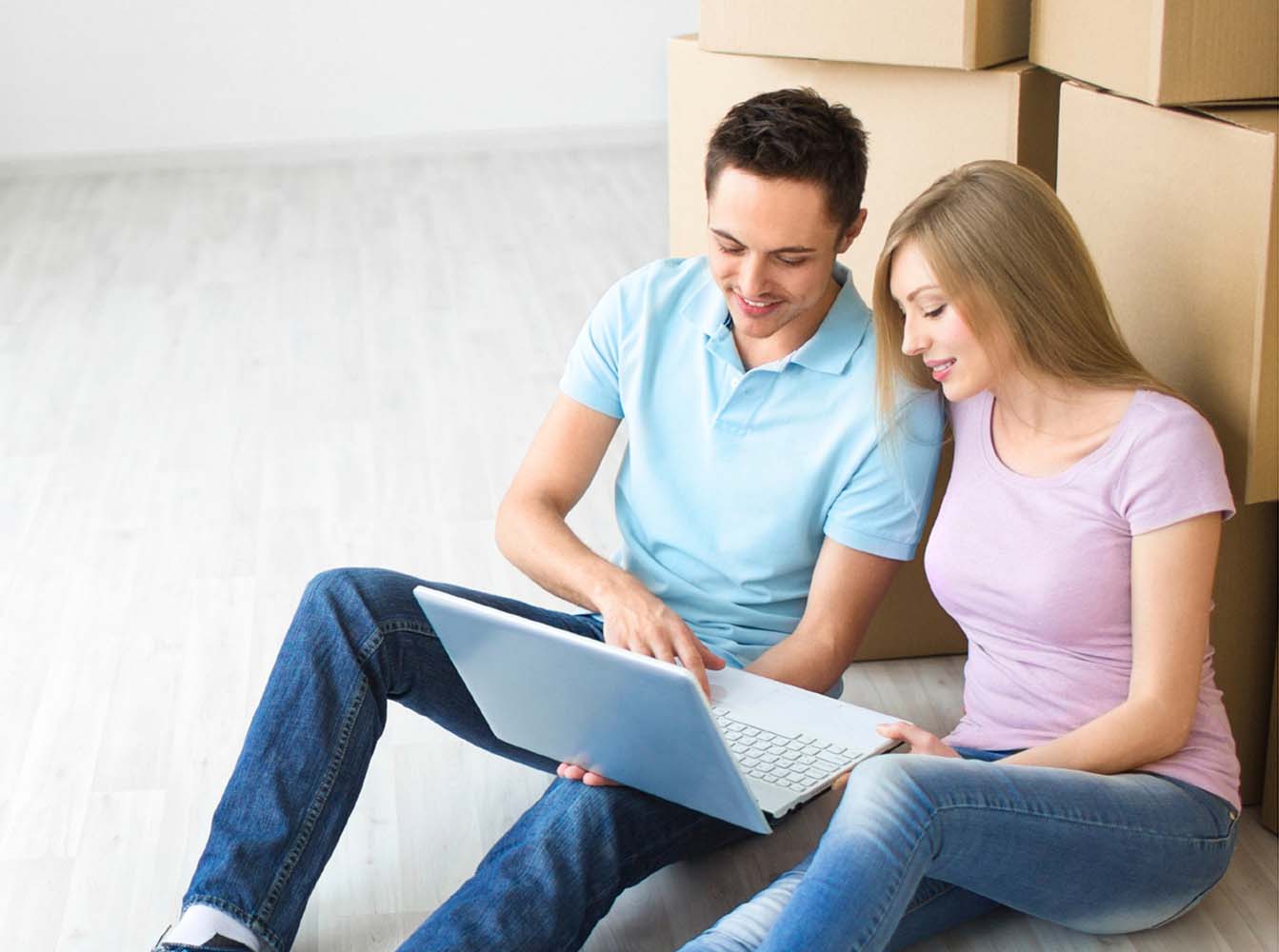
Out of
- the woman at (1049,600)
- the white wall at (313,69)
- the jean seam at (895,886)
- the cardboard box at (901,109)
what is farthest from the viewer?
the white wall at (313,69)

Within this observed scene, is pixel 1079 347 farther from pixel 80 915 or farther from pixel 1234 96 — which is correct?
pixel 80 915

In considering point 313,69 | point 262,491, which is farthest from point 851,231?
point 313,69

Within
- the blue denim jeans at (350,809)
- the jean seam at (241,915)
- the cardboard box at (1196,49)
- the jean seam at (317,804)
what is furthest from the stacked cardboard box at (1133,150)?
the jean seam at (241,915)

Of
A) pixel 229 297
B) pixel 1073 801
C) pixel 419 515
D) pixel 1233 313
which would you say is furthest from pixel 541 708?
pixel 229 297

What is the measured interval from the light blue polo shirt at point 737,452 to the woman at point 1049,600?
61 millimetres

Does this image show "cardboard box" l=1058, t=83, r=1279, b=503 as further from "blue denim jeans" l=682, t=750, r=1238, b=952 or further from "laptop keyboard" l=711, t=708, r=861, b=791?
"laptop keyboard" l=711, t=708, r=861, b=791

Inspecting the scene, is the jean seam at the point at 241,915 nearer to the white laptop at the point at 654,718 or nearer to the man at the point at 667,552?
the man at the point at 667,552

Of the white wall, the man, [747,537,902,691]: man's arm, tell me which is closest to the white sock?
the man

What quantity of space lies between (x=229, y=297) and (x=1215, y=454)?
2.94m

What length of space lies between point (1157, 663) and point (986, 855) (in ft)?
0.72

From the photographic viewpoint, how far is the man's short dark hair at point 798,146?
56.4 inches

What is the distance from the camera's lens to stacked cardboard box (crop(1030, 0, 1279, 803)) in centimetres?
139

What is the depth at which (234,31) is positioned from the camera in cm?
523

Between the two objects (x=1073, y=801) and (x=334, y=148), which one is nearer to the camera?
(x=1073, y=801)
